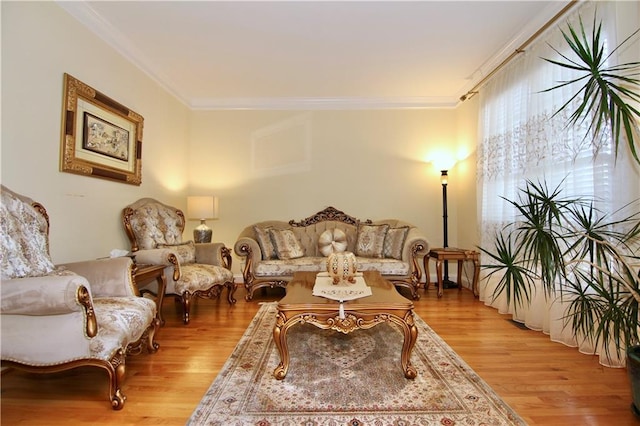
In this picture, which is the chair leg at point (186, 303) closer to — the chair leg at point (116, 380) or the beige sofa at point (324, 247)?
the beige sofa at point (324, 247)

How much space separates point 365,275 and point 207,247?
5.99 feet

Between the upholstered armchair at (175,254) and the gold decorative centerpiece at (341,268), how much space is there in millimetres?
1388

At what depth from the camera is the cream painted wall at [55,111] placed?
2.07 m

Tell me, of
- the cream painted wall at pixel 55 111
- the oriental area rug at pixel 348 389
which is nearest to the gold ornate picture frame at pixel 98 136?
the cream painted wall at pixel 55 111

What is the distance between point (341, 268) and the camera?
2.29m

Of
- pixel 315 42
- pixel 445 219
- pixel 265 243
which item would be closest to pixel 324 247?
pixel 265 243

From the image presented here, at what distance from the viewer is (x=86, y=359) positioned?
5.26 feet

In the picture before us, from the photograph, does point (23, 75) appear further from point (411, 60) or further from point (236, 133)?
point (411, 60)

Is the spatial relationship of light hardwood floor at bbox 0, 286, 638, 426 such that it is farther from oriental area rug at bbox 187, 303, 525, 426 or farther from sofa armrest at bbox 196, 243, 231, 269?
sofa armrest at bbox 196, 243, 231, 269

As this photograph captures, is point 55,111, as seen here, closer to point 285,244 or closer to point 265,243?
point 265,243

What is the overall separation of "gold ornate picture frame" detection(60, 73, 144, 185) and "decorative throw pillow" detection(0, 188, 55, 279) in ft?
2.18

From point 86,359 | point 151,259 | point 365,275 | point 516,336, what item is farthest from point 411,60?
point 86,359

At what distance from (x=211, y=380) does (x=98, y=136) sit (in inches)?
91.0

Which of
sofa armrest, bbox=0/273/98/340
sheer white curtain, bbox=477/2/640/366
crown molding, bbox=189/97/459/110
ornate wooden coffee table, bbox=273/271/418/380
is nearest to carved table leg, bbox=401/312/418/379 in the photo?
ornate wooden coffee table, bbox=273/271/418/380
